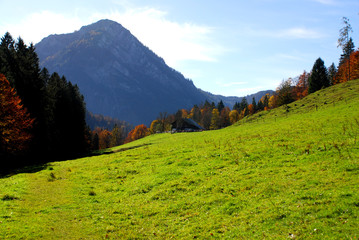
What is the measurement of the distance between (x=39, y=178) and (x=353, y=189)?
26.0m

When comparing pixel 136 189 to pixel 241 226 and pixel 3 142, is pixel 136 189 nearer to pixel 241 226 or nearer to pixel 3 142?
pixel 241 226

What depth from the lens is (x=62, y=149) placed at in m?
61.5

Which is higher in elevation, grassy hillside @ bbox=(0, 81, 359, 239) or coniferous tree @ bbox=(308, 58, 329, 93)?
coniferous tree @ bbox=(308, 58, 329, 93)

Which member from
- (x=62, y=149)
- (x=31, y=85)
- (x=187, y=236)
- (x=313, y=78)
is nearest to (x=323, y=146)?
(x=187, y=236)

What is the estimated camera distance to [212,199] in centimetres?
1402

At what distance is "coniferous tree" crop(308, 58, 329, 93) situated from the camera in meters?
90.6

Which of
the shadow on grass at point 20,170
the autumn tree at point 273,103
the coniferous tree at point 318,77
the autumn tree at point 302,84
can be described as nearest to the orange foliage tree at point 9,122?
the shadow on grass at point 20,170

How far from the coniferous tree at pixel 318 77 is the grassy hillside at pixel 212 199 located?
7994 cm

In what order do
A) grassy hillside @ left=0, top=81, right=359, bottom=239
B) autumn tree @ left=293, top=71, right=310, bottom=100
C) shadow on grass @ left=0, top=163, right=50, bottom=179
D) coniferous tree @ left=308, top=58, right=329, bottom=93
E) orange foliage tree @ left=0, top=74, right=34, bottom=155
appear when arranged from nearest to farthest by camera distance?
grassy hillside @ left=0, top=81, right=359, bottom=239 < shadow on grass @ left=0, top=163, right=50, bottom=179 < orange foliage tree @ left=0, top=74, right=34, bottom=155 < coniferous tree @ left=308, top=58, right=329, bottom=93 < autumn tree @ left=293, top=71, right=310, bottom=100

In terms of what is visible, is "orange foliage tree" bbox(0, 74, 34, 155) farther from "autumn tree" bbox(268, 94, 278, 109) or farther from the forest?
"autumn tree" bbox(268, 94, 278, 109)

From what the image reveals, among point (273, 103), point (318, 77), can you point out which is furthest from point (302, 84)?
point (318, 77)

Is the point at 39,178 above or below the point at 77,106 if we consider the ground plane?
below

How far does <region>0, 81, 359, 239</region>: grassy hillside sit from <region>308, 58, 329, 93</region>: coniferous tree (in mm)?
79940

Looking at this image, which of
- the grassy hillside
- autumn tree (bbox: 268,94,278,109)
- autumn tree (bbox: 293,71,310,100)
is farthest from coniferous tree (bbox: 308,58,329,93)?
the grassy hillside
